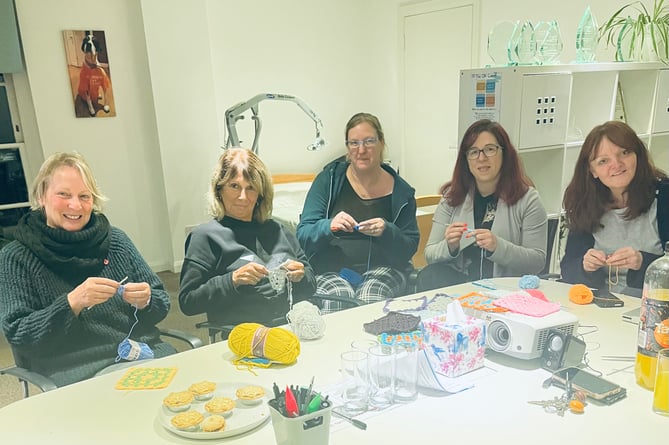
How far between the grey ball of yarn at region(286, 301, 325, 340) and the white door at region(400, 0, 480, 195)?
141 inches

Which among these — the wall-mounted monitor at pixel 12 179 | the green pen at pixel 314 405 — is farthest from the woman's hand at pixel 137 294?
the wall-mounted monitor at pixel 12 179

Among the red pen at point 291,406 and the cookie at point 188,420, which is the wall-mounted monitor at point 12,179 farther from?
the red pen at point 291,406

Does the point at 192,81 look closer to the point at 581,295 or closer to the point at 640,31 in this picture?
the point at 640,31

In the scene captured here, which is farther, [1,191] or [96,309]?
[1,191]

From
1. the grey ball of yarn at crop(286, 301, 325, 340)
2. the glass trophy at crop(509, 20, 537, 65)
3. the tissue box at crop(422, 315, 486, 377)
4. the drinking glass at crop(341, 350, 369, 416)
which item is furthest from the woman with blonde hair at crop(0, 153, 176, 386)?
the glass trophy at crop(509, 20, 537, 65)

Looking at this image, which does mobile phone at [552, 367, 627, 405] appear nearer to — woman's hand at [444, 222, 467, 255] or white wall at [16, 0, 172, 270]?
woman's hand at [444, 222, 467, 255]

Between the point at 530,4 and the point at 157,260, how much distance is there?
3.76m

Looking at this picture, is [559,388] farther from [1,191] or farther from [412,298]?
[1,191]

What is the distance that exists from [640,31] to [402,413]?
324 centimetres

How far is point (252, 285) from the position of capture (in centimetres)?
210

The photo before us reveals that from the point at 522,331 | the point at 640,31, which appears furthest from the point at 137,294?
the point at 640,31

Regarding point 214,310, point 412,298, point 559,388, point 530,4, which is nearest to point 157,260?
point 214,310

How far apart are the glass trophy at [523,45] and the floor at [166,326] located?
2470 mm

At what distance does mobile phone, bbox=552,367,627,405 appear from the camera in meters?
1.26
